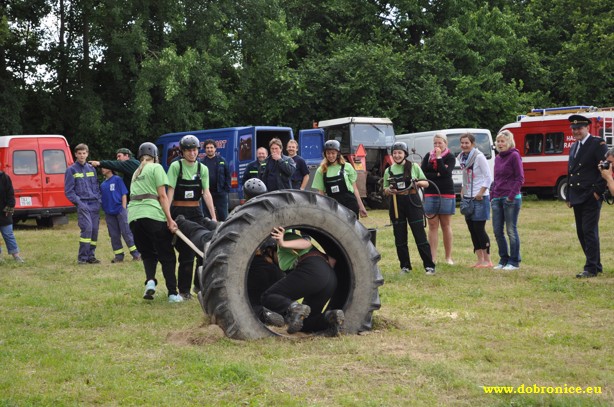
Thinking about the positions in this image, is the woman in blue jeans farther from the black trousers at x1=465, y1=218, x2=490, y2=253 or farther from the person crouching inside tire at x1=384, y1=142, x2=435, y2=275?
the person crouching inside tire at x1=384, y1=142, x2=435, y2=275

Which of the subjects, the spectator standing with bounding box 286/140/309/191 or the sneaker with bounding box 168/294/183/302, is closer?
the sneaker with bounding box 168/294/183/302

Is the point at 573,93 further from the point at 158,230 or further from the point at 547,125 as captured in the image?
the point at 158,230

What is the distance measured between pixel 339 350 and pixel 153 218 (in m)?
3.63

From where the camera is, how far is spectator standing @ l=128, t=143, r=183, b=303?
30.9ft

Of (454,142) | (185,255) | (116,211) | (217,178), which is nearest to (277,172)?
(217,178)

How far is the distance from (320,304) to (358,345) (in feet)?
2.33

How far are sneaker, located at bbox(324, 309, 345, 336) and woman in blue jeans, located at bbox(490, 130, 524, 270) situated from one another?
189 inches

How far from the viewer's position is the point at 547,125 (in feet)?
90.5

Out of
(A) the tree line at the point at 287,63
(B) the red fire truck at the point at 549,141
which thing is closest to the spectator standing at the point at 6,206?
(A) the tree line at the point at 287,63

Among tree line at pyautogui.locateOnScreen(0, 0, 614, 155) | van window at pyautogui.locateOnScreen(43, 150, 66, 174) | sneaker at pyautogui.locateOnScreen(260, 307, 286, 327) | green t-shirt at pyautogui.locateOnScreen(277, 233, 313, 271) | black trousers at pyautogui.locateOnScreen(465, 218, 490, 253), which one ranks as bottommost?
sneaker at pyautogui.locateOnScreen(260, 307, 286, 327)

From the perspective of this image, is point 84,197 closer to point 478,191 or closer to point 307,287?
point 478,191

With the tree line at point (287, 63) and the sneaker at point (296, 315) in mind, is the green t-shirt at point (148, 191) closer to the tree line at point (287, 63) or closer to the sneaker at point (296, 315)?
the sneaker at point (296, 315)

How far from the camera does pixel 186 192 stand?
388 inches

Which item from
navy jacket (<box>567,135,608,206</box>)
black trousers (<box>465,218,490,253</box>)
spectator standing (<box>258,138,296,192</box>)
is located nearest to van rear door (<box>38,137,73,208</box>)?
spectator standing (<box>258,138,296,192</box>)
